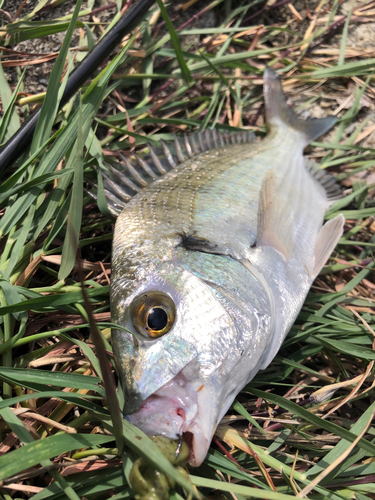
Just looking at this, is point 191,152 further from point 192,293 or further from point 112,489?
point 112,489

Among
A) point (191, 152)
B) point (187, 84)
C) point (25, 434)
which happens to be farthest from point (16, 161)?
point (25, 434)

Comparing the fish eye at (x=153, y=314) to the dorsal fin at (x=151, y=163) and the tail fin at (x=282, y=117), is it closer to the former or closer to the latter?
the dorsal fin at (x=151, y=163)

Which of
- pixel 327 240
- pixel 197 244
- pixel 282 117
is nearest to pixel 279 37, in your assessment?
Answer: pixel 282 117

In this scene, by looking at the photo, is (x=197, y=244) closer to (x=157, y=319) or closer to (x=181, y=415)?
(x=157, y=319)

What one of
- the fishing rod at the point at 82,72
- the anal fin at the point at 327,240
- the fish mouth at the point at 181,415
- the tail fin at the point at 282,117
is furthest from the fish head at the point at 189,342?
the tail fin at the point at 282,117

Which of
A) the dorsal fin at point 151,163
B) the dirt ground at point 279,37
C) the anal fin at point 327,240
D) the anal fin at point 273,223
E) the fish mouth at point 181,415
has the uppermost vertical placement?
the dirt ground at point 279,37

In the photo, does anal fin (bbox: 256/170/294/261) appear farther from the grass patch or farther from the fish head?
the grass patch
